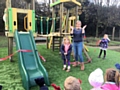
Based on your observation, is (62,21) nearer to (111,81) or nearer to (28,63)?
(28,63)

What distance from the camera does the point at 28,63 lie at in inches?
197

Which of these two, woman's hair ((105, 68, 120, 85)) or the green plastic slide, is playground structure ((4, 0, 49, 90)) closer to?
the green plastic slide

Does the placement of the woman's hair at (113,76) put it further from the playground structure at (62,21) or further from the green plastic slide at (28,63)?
the playground structure at (62,21)

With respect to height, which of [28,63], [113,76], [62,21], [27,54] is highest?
[62,21]

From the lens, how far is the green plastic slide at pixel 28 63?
4328 mm

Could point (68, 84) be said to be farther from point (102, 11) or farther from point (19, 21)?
A: point (102, 11)

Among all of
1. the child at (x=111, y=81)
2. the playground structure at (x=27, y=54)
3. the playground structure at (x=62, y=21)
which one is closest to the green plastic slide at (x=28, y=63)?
the playground structure at (x=27, y=54)

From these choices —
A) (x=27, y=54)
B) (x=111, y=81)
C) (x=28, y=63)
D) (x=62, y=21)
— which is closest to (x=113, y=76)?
(x=111, y=81)

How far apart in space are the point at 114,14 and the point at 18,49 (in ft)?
65.4

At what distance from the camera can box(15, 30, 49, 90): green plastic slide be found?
170 inches

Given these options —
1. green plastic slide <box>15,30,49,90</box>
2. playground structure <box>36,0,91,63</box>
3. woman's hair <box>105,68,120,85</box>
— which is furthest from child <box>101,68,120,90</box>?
playground structure <box>36,0,91,63</box>

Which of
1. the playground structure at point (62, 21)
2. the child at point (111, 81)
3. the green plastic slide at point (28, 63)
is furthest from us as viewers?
the playground structure at point (62, 21)

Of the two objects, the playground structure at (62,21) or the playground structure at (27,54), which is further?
the playground structure at (62,21)

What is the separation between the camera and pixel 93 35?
23188 millimetres
